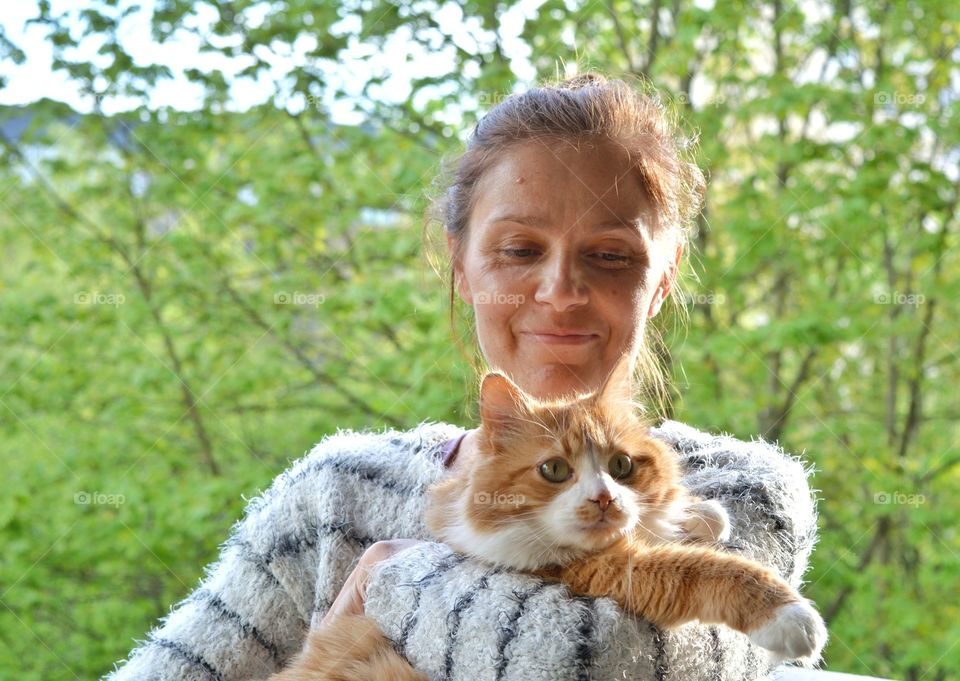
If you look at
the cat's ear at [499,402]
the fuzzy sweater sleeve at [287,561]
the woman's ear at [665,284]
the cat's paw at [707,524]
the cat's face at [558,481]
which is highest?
the woman's ear at [665,284]

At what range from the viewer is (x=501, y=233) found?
69.3 inches

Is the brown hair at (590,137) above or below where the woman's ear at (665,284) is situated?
above

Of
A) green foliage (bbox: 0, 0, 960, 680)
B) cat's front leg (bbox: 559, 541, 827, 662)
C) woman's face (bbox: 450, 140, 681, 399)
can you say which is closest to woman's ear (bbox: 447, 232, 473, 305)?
woman's face (bbox: 450, 140, 681, 399)

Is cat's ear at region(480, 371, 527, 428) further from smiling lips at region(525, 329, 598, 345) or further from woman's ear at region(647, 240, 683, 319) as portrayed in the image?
woman's ear at region(647, 240, 683, 319)

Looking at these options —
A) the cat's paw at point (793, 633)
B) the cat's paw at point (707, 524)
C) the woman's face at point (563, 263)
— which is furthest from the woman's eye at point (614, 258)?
the cat's paw at point (793, 633)

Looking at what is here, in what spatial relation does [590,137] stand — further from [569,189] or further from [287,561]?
[287,561]

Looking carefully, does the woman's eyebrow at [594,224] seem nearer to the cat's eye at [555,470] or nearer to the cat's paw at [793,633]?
the cat's eye at [555,470]

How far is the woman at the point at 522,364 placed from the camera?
1677mm

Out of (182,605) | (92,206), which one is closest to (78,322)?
(92,206)

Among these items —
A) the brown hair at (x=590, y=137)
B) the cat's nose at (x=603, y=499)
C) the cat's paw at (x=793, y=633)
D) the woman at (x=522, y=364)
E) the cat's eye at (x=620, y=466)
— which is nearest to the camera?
the cat's paw at (x=793, y=633)

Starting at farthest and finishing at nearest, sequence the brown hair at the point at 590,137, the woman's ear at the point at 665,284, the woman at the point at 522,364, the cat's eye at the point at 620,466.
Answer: the woman's ear at the point at 665,284, the brown hair at the point at 590,137, the woman at the point at 522,364, the cat's eye at the point at 620,466

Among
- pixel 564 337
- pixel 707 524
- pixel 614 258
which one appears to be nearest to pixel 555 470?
pixel 707 524

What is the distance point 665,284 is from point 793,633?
95 cm

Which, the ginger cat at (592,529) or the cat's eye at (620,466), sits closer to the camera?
the ginger cat at (592,529)
